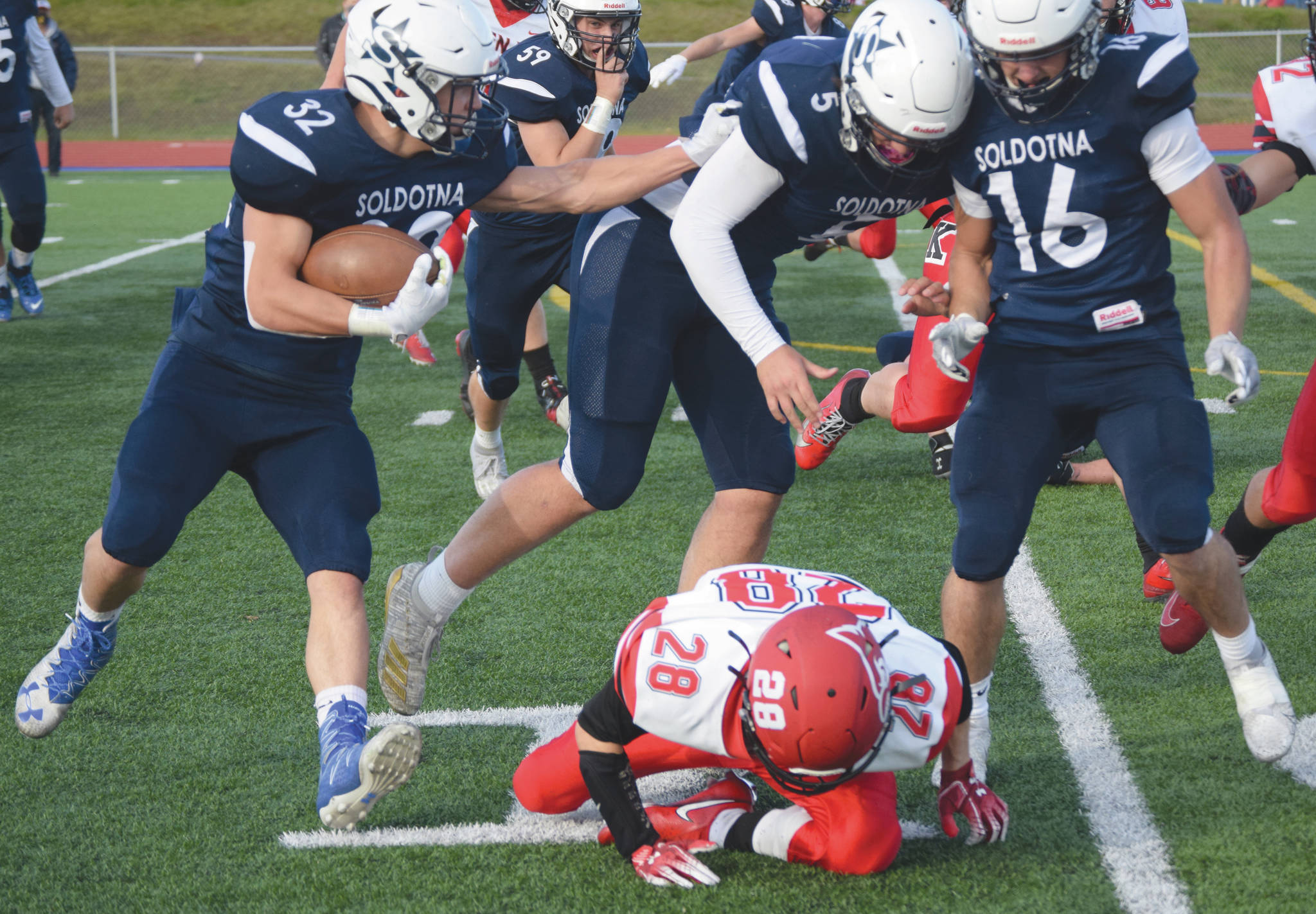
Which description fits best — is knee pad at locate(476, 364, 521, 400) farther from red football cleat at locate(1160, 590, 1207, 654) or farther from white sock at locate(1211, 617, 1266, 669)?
white sock at locate(1211, 617, 1266, 669)

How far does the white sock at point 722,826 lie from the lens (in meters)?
2.84

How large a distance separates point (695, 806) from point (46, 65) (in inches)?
290

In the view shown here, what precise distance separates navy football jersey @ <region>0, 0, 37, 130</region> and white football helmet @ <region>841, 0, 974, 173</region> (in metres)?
6.25

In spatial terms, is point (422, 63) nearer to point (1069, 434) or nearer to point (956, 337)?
point (956, 337)

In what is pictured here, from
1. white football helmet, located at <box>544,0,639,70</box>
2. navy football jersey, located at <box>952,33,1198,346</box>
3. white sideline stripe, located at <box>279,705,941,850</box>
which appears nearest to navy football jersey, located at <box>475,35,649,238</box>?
white football helmet, located at <box>544,0,639,70</box>

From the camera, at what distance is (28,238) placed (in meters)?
8.16

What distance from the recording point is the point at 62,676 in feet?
10.8

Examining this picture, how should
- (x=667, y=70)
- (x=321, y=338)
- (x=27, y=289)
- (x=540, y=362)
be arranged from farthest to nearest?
(x=27, y=289) < (x=540, y=362) < (x=667, y=70) < (x=321, y=338)

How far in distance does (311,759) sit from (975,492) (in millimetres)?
1654

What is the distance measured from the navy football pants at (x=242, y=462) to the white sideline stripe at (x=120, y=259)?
265 inches

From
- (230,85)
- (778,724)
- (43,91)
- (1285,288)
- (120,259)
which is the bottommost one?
(230,85)

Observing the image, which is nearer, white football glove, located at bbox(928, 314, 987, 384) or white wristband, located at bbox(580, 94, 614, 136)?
white football glove, located at bbox(928, 314, 987, 384)

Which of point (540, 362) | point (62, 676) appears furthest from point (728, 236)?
point (540, 362)

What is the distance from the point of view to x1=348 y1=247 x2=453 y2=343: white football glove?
111 inches
